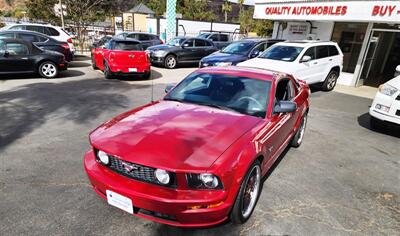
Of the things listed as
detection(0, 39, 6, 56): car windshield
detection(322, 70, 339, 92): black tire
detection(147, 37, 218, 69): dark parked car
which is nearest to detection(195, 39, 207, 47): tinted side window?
detection(147, 37, 218, 69): dark parked car

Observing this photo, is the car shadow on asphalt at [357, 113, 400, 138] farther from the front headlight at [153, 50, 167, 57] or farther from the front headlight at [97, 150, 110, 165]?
the front headlight at [153, 50, 167, 57]

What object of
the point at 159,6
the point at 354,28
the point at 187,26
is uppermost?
the point at 159,6

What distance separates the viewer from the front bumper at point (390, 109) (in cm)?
545

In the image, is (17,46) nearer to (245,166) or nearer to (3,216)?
(3,216)

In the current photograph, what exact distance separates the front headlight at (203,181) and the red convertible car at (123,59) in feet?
26.9

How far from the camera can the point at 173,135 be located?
270cm

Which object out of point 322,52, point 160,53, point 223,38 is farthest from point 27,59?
point 223,38

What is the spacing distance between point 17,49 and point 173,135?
28.8ft

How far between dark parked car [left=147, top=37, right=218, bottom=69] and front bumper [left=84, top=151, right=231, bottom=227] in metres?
11.6

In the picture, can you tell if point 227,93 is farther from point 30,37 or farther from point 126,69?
point 30,37

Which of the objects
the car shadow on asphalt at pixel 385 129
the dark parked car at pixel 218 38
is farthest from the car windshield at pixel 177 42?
the car shadow on asphalt at pixel 385 129

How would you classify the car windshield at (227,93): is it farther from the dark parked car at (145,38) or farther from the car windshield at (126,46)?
the dark parked car at (145,38)

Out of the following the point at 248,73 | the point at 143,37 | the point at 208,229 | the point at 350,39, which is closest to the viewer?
the point at 208,229

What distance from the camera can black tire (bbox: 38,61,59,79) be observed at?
30.7 feet
